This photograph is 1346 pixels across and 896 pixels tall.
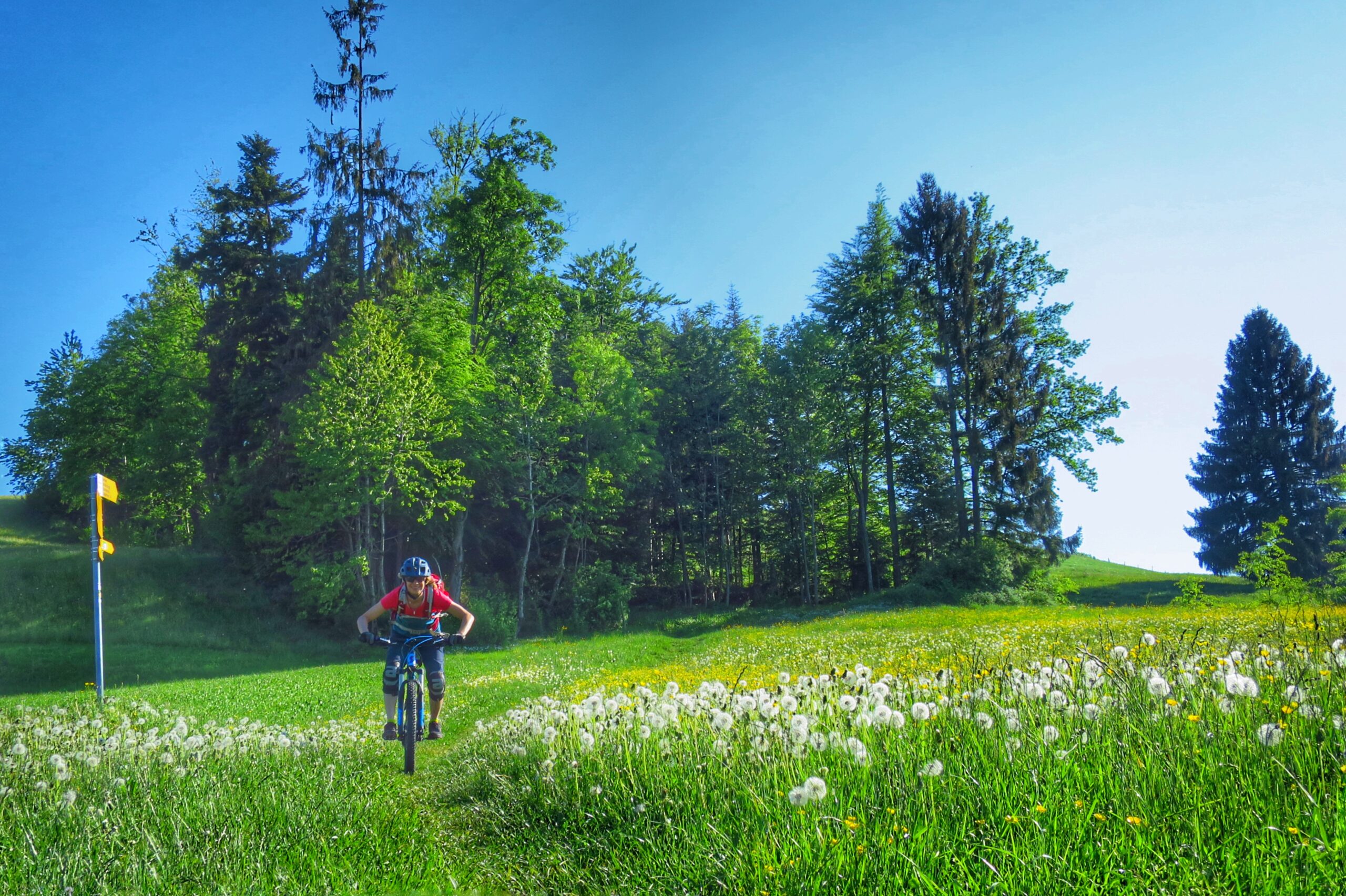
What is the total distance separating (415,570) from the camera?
8.22 m

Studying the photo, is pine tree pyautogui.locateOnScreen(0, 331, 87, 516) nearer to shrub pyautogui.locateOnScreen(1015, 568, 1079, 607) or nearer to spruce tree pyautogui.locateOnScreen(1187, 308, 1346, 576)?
shrub pyautogui.locateOnScreen(1015, 568, 1079, 607)

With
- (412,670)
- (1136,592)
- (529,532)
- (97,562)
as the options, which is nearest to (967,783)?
(412,670)

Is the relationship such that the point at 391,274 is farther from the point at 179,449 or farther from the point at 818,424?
the point at 818,424

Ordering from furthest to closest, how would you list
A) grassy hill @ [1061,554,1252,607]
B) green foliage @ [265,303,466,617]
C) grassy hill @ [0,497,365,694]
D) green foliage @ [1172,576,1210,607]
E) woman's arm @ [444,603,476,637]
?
grassy hill @ [1061,554,1252,607]
green foliage @ [265,303,466,617]
grassy hill @ [0,497,365,694]
green foliage @ [1172,576,1210,607]
woman's arm @ [444,603,476,637]

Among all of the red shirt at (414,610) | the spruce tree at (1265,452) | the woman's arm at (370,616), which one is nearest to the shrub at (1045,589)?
the spruce tree at (1265,452)

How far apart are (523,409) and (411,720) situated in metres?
24.6

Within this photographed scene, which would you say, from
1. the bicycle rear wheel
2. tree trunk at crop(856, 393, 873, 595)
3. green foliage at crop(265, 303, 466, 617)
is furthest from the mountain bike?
tree trunk at crop(856, 393, 873, 595)

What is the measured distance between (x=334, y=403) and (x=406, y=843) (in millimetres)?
23438

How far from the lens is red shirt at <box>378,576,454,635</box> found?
8.38m

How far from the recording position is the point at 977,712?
444 centimetres

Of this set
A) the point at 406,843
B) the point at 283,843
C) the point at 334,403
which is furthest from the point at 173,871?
the point at 334,403

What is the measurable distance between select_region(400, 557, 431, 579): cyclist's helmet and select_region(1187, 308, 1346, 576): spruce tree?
45329 mm

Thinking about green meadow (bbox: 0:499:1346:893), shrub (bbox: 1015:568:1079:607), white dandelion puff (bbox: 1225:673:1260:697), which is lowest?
shrub (bbox: 1015:568:1079:607)

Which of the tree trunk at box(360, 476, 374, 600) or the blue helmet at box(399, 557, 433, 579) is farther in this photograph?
the tree trunk at box(360, 476, 374, 600)
